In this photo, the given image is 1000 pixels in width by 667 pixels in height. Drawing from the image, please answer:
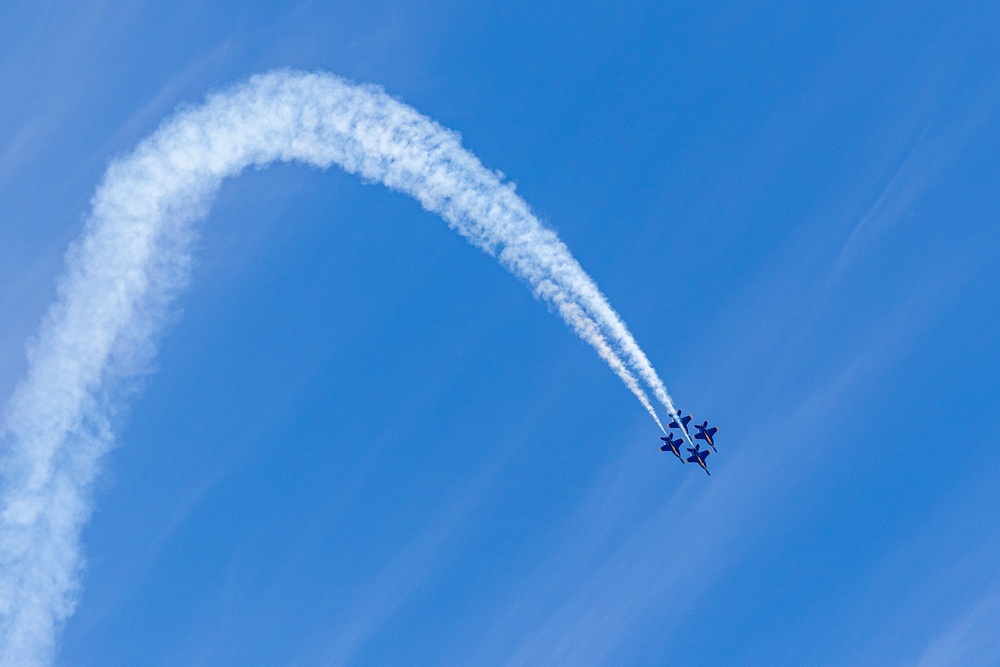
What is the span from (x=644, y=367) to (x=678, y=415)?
5.82 meters

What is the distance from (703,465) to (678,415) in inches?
200

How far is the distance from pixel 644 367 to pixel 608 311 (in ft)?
11.8

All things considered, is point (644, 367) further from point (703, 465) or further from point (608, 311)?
point (703, 465)

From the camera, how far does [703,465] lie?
6906 centimetres

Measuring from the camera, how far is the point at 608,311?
59.9 meters

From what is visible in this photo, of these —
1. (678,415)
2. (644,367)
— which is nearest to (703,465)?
(678,415)

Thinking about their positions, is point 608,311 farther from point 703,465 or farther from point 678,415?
point 703,465

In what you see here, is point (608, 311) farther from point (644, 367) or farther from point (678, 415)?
point (678, 415)

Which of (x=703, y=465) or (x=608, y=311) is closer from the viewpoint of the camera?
(x=608, y=311)

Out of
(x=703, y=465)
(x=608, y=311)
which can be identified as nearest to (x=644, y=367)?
(x=608, y=311)

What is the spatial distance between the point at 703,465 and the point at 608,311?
46.2ft

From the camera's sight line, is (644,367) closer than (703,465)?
Yes

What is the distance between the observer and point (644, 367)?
61.0m

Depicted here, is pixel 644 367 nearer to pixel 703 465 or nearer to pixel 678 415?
pixel 678 415
